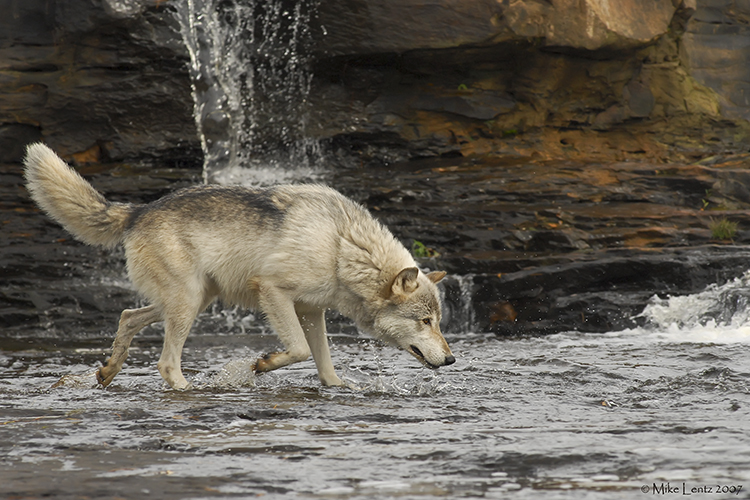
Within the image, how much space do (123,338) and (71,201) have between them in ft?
4.06

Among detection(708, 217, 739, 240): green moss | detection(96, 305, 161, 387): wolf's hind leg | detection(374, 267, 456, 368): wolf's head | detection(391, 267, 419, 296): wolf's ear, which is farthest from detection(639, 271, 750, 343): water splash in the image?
detection(96, 305, 161, 387): wolf's hind leg

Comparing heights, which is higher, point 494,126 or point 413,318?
point 494,126

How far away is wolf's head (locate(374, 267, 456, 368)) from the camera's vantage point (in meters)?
6.24

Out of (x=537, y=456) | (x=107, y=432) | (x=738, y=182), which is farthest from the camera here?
(x=738, y=182)

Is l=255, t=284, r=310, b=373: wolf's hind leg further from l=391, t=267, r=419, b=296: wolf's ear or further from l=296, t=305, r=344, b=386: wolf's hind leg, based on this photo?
l=391, t=267, r=419, b=296: wolf's ear

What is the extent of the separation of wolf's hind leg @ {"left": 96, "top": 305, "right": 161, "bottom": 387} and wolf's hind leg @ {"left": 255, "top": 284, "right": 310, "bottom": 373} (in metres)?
1.09

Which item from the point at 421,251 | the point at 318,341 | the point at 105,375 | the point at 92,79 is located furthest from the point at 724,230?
the point at 92,79

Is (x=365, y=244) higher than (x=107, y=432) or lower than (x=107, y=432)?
higher

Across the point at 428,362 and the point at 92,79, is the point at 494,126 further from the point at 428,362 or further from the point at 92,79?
the point at 428,362

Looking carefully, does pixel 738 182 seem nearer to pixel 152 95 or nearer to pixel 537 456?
pixel 152 95

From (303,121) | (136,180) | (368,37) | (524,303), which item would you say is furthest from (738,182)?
(136,180)

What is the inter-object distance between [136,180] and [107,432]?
959 centimetres

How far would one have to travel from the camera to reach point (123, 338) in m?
6.68

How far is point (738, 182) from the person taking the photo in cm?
1328
